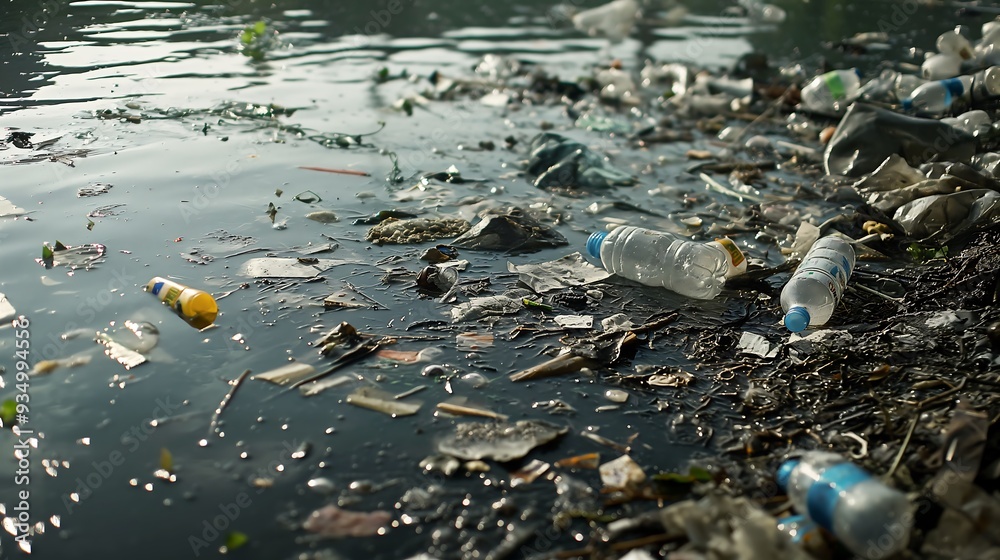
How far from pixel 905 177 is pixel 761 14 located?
7.12 m

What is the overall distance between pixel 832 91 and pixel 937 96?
0.97 meters

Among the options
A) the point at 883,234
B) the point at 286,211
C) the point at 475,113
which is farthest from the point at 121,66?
the point at 883,234

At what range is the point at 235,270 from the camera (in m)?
3.43

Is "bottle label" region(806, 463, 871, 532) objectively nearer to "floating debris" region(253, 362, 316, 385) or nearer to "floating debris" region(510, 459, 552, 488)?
"floating debris" region(510, 459, 552, 488)

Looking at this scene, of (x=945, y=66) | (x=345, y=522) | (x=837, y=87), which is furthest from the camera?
(x=837, y=87)

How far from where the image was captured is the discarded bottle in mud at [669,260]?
341 cm

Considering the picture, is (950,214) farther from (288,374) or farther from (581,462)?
(288,374)

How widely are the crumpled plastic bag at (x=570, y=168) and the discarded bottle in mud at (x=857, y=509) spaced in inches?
117

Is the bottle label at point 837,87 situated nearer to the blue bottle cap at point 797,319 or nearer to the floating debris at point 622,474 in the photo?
the blue bottle cap at point 797,319

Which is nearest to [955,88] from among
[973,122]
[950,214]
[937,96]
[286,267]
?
[937,96]

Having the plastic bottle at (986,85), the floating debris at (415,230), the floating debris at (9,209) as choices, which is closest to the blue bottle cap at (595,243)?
the floating debris at (415,230)

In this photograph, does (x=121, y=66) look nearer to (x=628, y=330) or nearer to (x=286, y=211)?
(x=286, y=211)

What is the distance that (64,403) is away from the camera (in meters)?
2.51

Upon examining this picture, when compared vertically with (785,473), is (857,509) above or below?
above
